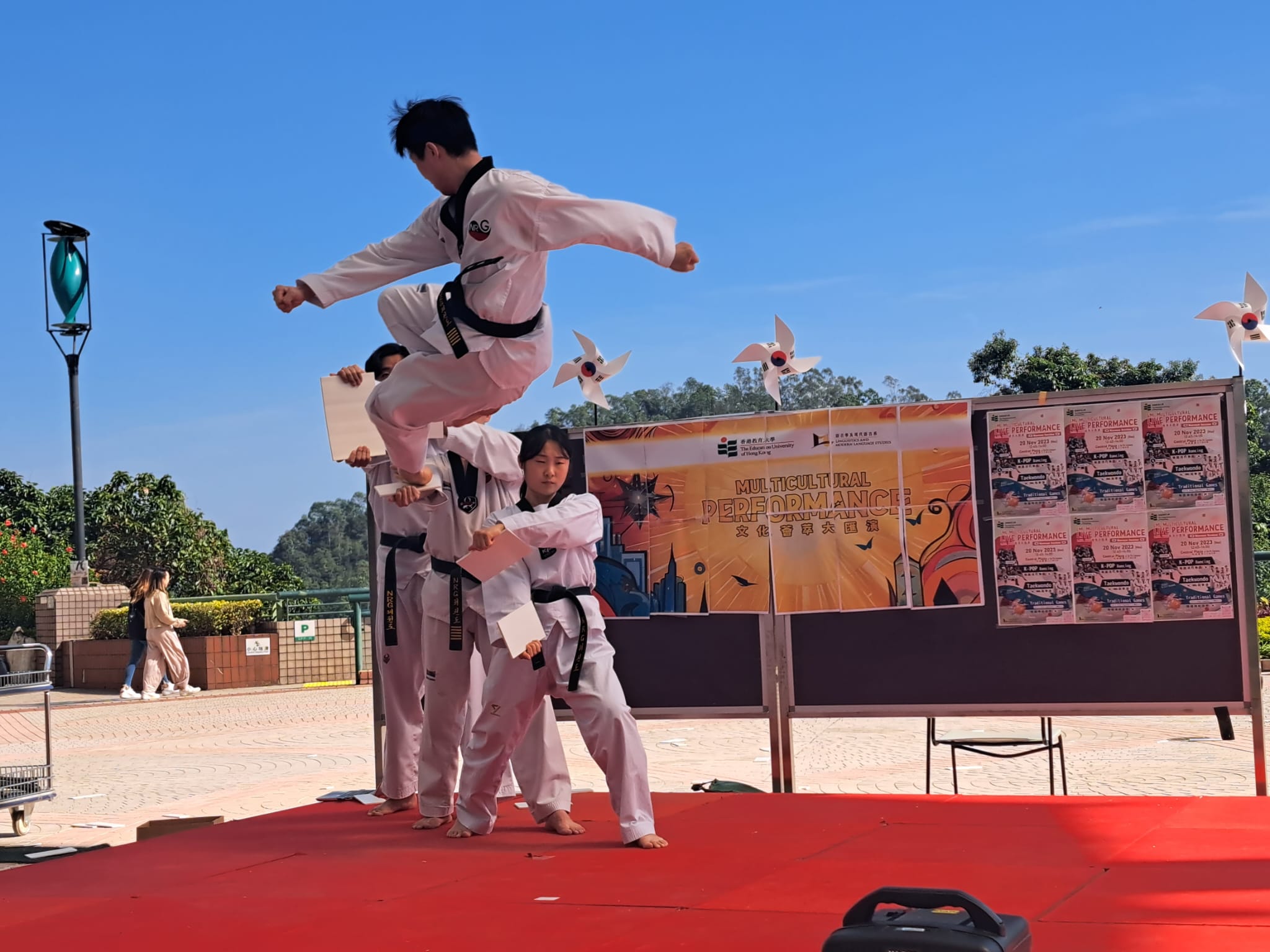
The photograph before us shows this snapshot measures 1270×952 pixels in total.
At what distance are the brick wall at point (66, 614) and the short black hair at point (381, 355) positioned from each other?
1649 centimetres

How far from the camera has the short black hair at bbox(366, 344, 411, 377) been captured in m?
6.20

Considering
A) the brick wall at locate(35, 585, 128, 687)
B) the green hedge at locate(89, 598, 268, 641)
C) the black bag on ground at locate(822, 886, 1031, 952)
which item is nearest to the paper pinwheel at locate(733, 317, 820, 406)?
the black bag on ground at locate(822, 886, 1031, 952)

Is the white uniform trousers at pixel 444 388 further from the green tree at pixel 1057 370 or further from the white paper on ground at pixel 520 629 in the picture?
the green tree at pixel 1057 370

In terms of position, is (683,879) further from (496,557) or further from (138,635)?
(138,635)

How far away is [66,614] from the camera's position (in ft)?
68.6

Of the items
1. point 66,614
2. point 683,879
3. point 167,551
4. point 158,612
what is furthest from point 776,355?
point 167,551

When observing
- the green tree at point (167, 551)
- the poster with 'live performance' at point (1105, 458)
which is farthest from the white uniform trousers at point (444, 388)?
the green tree at point (167, 551)

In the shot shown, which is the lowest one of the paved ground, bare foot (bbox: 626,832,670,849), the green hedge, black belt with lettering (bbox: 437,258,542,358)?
the paved ground

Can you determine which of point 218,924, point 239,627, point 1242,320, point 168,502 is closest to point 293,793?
point 218,924

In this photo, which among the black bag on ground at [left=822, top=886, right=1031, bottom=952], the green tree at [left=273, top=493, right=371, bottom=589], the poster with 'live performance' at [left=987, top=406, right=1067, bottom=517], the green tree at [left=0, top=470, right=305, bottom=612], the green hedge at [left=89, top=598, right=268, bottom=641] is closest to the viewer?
the black bag on ground at [left=822, top=886, right=1031, bottom=952]

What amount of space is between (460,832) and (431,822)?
0.36 meters

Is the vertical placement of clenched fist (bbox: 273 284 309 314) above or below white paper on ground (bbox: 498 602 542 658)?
above

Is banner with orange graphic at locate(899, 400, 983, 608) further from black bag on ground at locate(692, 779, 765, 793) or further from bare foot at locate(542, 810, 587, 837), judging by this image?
bare foot at locate(542, 810, 587, 837)

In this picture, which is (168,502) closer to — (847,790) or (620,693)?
(847,790)
